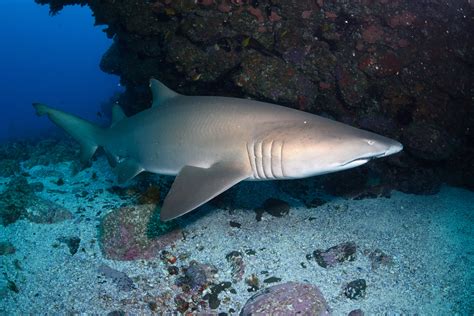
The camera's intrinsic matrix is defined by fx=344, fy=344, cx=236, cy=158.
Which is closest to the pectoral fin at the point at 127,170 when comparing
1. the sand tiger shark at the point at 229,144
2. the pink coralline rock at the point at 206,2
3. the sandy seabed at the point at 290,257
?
the sand tiger shark at the point at 229,144

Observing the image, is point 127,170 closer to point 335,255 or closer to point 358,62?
point 335,255

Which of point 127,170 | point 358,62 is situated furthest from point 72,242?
point 358,62

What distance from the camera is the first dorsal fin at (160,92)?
4.74 m

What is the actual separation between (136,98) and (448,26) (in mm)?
6748

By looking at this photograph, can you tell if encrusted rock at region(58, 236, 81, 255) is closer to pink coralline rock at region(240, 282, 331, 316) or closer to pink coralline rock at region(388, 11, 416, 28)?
pink coralline rock at region(240, 282, 331, 316)

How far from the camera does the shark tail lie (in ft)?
18.3

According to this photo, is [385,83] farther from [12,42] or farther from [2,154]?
[12,42]

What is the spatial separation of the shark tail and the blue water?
82.1 feet

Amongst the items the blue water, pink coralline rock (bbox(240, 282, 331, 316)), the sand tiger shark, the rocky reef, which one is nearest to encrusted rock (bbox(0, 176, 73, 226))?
the sand tiger shark

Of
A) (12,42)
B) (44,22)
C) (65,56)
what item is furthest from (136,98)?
(44,22)

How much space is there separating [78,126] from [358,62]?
4.74 meters

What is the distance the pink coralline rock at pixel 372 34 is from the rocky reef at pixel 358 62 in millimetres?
16

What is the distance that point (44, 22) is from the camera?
198875mm

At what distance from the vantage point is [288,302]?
140 inches
